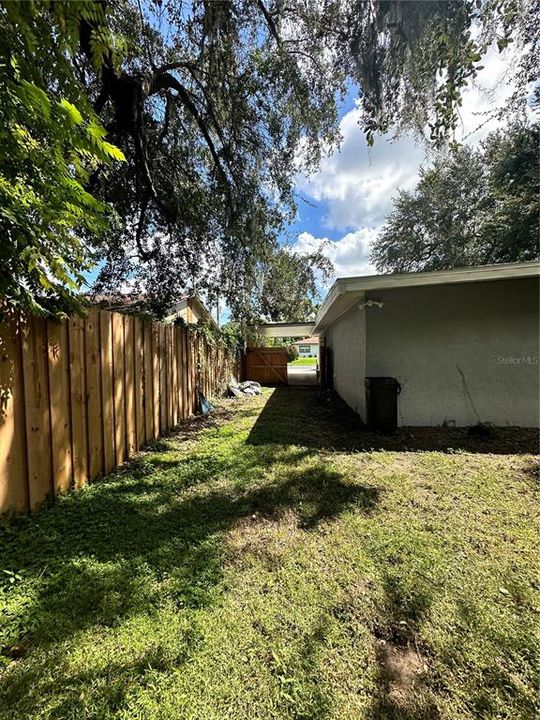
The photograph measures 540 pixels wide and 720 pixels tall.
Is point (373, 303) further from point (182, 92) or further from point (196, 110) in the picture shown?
point (182, 92)

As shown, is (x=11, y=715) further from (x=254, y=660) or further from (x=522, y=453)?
(x=522, y=453)

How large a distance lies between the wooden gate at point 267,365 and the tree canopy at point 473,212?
8.22 metres

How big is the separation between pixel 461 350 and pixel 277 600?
216 inches

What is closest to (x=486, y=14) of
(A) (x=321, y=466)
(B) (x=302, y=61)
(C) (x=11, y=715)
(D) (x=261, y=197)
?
(B) (x=302, y=61)

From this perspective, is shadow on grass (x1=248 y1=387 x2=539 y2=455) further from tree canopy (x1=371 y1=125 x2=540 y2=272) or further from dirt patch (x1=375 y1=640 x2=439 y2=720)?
tree canopy (x1=371 y1=125 x2=540 y2=272)

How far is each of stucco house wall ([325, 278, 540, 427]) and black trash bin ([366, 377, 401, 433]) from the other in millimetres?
448

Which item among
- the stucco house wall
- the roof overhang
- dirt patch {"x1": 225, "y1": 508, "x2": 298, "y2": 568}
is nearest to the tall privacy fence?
dirt patch {"x1": 225, "y1": 508, "x2": 298, "y2": 568}

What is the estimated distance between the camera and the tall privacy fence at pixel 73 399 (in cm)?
262

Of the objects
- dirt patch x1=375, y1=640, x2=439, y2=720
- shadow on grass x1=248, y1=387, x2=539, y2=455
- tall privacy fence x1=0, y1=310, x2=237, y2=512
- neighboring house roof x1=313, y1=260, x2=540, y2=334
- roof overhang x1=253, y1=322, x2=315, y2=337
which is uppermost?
roof overhang x1=253, y1=322, x2=315, y2=337

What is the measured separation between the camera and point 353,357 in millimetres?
7594

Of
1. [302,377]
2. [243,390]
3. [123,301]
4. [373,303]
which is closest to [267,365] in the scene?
[302,377]

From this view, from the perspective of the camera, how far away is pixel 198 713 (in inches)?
53.6

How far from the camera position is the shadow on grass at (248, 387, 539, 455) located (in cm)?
494

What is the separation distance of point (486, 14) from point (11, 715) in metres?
6.20
